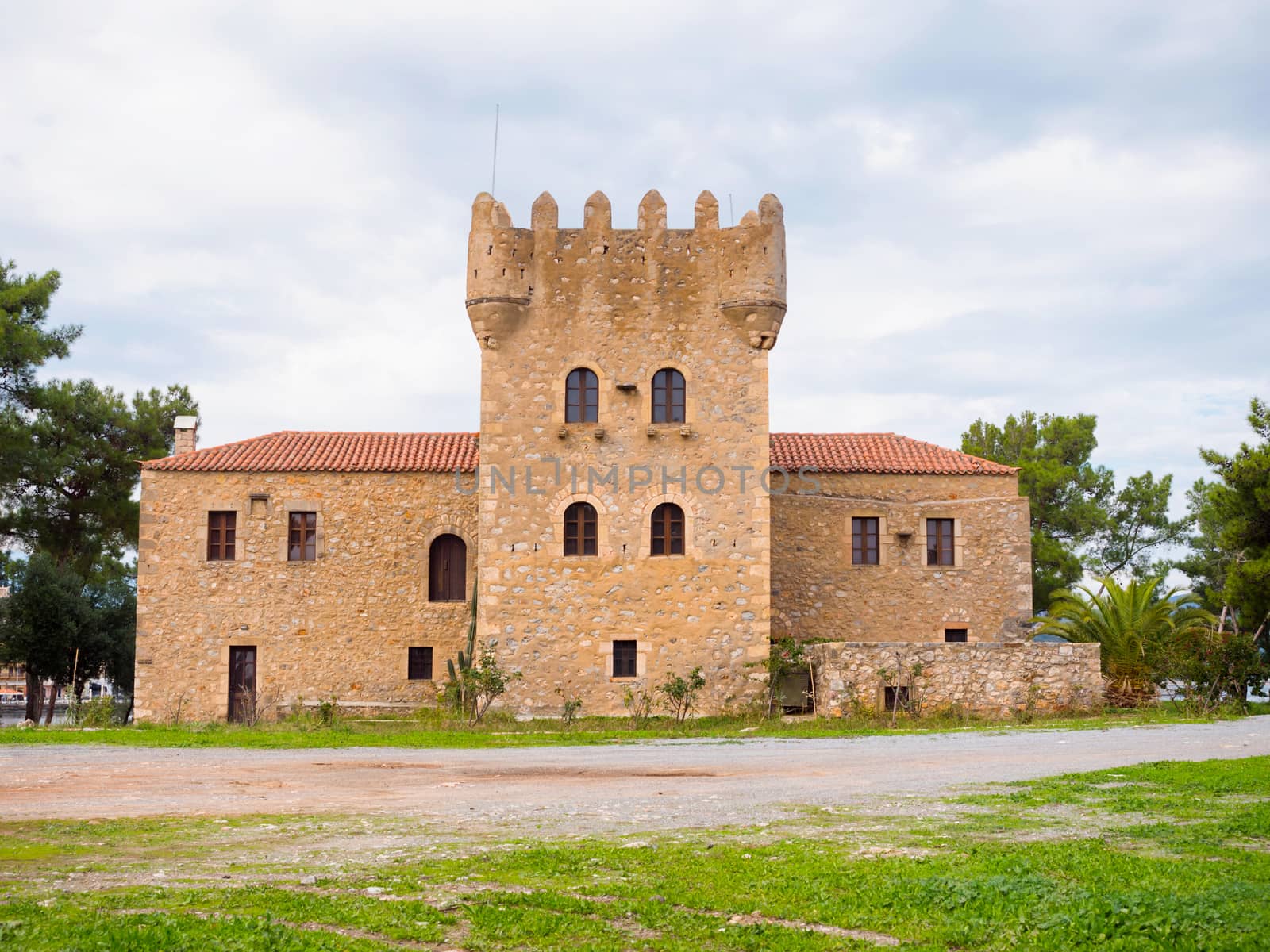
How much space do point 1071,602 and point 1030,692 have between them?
16.7 ft

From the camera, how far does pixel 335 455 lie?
2922cm

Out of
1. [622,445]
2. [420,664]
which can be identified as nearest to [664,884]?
[622,445]

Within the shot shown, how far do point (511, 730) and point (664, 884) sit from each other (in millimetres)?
15278

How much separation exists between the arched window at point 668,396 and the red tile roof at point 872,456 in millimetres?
4576

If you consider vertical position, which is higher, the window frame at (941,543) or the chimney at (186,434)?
the chimney at (186,434)

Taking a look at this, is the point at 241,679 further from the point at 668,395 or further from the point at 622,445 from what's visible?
the point at 668,395

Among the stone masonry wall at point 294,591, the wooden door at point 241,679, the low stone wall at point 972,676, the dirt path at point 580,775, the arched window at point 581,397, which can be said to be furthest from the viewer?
the stone masonry wall at point 294,591

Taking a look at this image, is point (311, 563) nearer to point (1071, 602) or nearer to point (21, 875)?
point (1071, 602)

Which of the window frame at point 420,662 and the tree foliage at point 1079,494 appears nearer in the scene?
the window frame at point 420,662

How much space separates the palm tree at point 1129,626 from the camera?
2473 cm

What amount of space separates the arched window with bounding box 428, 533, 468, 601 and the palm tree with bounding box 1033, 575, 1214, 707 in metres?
13.4

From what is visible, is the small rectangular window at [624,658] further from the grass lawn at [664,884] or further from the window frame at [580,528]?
the grass lawn at [664,884]

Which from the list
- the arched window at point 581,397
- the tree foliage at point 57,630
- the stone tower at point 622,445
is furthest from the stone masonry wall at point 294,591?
the tree foliage at point 57,630

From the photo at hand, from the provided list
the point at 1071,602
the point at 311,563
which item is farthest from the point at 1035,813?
the point at 311,563
